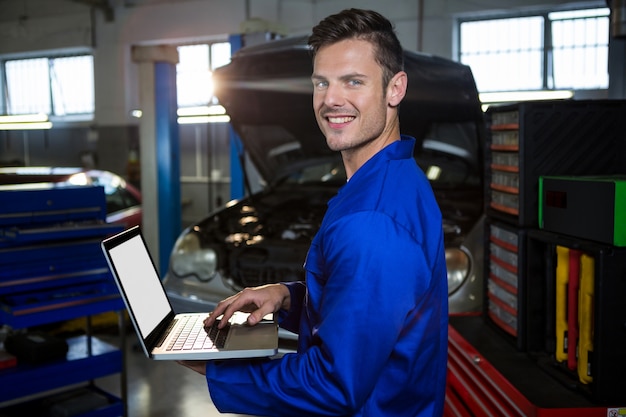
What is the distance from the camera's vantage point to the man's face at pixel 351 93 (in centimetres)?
114

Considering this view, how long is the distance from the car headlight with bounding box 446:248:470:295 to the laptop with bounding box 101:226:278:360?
1786mm

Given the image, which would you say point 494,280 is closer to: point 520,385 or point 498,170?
point 498,170

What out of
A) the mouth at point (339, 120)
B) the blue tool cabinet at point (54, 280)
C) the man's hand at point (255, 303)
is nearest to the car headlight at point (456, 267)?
the blue tool cabinet at point (54, 280)

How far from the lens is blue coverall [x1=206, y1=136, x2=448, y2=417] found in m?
0.98

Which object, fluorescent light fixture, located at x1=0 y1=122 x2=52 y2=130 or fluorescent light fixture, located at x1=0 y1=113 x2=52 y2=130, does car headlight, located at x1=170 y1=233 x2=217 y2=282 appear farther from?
fluorescent light fixture, located at x1=0 y1=122 x2=52 y2=130

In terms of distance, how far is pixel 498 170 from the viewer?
2.16 metres

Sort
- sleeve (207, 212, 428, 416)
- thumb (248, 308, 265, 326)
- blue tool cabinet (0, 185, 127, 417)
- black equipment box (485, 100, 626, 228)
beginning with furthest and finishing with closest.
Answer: blue tool cabinet (0, 185, 127, 417) < black equipment box (485, 100, 626, 228) < thumb (248, 308, 265, 326) < sleeve (207, 212, 428, 416)

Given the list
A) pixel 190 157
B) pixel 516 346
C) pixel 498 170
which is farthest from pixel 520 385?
pixel 190 157

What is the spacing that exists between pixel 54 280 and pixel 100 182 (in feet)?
11.3

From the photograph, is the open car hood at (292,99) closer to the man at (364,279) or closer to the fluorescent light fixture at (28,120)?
the man at (364,279)

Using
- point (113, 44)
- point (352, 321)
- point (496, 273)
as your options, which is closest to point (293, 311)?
point (352, 321)

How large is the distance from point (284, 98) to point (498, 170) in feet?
5.76

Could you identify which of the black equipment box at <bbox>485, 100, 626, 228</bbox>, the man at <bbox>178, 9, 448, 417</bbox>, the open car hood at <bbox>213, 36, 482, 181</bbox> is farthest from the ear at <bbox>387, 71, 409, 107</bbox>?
the open car hood at <bbox>213, 36, 482, 181</bbox>

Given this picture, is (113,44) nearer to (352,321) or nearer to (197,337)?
(197,337)
